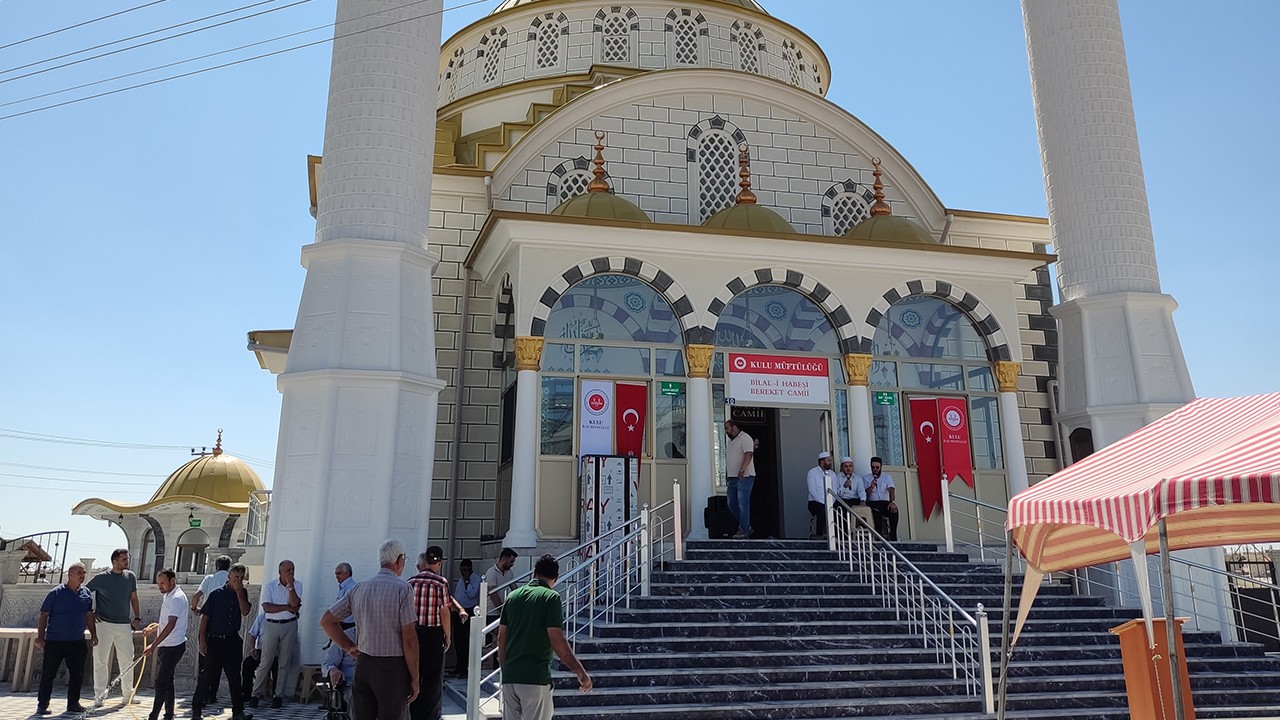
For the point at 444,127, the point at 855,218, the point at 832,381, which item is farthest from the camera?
the point at 444,127

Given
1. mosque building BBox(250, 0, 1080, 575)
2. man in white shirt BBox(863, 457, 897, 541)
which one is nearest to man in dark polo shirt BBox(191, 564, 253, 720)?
mosque building BBox(250, 0, 1080, 575)

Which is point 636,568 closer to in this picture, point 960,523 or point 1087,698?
point 1087,698

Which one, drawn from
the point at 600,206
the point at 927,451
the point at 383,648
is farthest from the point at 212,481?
the point at 383,648

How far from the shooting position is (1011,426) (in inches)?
511

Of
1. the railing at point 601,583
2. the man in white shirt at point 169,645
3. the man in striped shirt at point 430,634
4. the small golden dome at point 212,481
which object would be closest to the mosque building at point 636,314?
the railing at point 601,583

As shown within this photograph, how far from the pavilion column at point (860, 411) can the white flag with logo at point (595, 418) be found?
10.4 feet

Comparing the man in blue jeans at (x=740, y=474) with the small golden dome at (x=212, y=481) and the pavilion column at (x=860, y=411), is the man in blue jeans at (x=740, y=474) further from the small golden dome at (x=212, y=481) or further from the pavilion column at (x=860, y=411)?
the small golden dome at (x=212, y=481)

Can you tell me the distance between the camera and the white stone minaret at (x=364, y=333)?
10148 mm

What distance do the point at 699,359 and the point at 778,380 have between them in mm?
A: 1157

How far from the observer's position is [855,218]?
606 inches

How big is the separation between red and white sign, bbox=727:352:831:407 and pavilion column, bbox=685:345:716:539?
1.29 feet

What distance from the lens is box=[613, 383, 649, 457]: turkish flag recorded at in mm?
12086

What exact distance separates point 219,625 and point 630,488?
511 centimetres

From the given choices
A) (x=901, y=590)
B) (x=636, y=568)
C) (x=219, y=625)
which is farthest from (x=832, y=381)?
(x=219, y=625)
